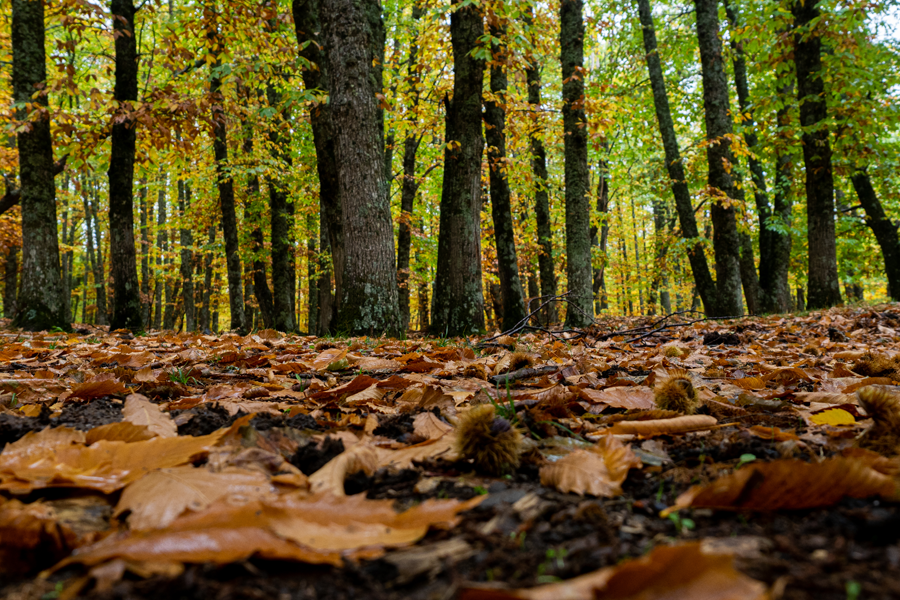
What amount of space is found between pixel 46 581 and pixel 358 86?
218 inches

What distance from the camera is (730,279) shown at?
32.3 feet

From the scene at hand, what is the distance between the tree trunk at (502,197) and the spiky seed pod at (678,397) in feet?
18.4

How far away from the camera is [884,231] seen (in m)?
11.4

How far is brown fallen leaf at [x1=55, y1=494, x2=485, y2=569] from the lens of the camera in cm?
72

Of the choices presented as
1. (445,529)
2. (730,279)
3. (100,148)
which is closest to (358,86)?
(100,148)

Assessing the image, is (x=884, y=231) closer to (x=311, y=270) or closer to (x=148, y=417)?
(x=148, y=417)

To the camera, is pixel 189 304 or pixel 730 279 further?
pixel 189 304

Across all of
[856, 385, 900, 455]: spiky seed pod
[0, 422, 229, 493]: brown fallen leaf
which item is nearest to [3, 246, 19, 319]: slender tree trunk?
[0, 422, 229, 493]: brown fallen leaf

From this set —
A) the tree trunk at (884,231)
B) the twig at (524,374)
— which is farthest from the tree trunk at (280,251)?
the tree trunk at (884,231)

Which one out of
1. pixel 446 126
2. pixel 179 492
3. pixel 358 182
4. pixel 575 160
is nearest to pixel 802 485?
pixel 179 492

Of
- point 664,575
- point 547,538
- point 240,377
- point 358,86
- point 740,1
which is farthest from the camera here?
point 740,1

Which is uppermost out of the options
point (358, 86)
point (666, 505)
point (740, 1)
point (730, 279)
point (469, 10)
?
point (740, 1)

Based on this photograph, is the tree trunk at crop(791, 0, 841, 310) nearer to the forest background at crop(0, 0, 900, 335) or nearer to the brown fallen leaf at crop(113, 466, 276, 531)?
the forest background at crop(0, 0, 900, 335)

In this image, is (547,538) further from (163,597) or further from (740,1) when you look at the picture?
(740,1)
